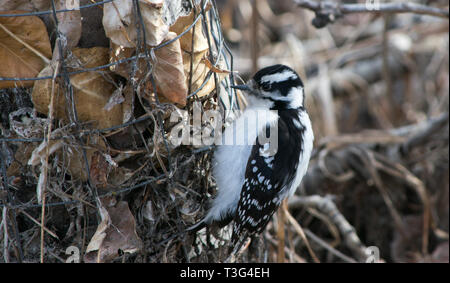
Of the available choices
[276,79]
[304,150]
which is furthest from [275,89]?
[304,150]

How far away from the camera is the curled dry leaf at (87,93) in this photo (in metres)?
2.01

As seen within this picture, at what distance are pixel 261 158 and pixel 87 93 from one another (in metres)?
0.89

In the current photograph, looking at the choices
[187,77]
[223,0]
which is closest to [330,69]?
[223,0]

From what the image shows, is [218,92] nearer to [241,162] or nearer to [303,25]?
[241,162]

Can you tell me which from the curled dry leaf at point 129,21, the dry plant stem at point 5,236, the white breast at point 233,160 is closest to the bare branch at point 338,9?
the white breast at point 233,160

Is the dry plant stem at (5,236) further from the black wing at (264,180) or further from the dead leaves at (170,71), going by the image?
the black wing at (264,180)

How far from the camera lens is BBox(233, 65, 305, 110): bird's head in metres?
Answer: 2.63

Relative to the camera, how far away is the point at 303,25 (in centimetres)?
603

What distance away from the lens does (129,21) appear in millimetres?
1941

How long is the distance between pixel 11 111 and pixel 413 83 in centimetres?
440

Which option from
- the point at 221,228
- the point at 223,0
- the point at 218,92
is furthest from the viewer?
the point at 223,0

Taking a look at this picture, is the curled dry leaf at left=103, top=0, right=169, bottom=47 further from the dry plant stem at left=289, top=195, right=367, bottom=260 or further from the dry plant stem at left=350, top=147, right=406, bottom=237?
the dry plant stem at left=350, top=147, right=406, bottom=237

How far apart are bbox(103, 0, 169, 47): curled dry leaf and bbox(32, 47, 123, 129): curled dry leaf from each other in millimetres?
140

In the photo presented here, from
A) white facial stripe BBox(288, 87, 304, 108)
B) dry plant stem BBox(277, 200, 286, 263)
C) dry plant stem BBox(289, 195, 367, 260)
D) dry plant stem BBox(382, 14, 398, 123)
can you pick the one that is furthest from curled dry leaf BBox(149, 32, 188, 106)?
dry plant stem BBox(382, 14, 398, 123)
